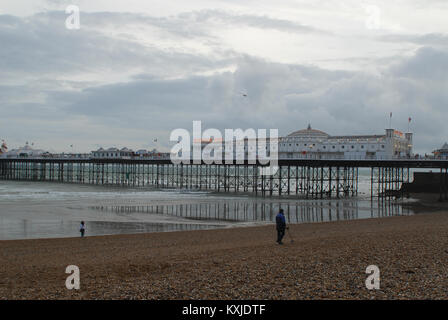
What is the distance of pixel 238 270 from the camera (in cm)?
871

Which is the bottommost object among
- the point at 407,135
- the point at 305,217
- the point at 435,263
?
the point at 305,217

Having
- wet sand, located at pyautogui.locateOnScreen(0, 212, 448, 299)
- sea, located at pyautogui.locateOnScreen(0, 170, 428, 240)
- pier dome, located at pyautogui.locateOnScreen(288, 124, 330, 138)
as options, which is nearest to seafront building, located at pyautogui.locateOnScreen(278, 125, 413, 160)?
pier dome, located at pyautogui.locateOnScreen(288, 124, 330, 138)

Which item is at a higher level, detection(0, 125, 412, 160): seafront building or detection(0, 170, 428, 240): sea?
detection(0, 125, 412, 160): seafront building

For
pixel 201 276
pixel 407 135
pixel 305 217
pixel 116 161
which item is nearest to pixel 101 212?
pixel 305 217

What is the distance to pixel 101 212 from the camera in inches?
1057

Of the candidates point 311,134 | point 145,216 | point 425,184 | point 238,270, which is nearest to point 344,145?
point 311,134

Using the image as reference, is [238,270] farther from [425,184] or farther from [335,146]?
[335,146]

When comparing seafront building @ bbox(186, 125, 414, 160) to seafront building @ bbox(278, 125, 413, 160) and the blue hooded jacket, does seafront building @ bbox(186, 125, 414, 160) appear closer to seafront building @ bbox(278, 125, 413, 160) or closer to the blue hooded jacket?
seafront building @ bbox(278, 125, 413, 160)

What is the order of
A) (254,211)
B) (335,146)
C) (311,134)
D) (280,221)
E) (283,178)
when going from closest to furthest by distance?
1. (280,221)
2. (254,211)
3. (335,146)
4. (283,178)
5. (311,134)

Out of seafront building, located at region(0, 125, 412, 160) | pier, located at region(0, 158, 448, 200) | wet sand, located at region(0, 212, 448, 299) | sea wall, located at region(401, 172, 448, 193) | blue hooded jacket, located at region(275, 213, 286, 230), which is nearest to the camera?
wet sand, located at region(0, 212, 448, 299)

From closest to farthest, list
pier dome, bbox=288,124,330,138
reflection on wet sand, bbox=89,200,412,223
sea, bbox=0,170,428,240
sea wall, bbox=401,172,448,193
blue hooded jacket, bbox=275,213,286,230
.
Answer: blue hooded jacket, bbox=275,213,286,230
sea, bbox=0,170,428,240
reflection on wet sand, bbox=89,200,412,223
sea wall, bbox=401,172,448,193
pier dome, bbox=288,124,330,138

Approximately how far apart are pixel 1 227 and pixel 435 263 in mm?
19231

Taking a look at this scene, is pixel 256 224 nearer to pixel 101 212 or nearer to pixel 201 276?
pixel 101 212

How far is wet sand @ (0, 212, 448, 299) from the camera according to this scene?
23.2 feet
